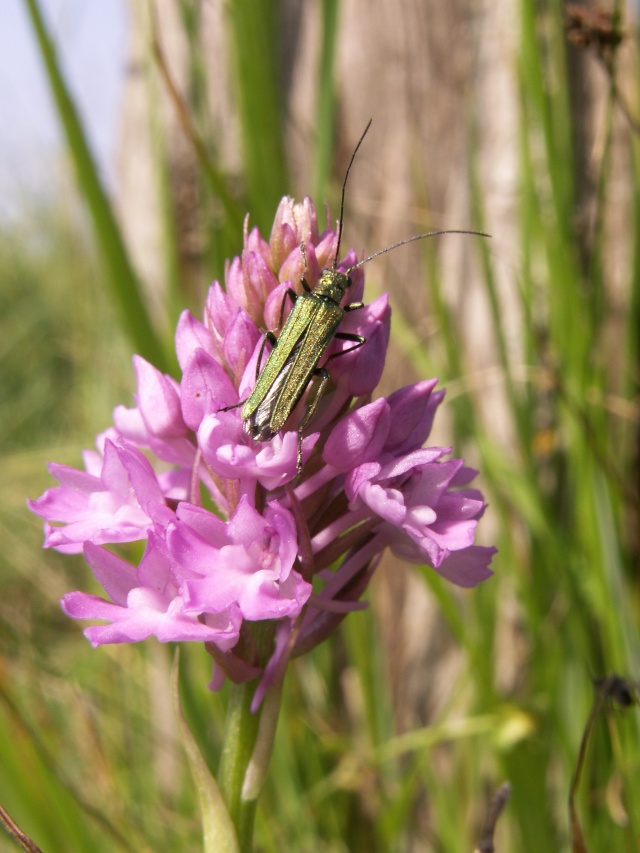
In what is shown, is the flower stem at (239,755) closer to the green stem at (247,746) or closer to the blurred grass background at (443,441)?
the green stem at (247,746)

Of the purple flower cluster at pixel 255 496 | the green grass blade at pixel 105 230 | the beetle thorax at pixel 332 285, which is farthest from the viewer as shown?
the green grass blade at pixel 105 230

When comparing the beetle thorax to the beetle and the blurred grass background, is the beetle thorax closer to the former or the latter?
the beetle

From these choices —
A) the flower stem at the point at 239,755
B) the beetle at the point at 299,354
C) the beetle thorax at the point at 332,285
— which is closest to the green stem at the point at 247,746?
the flower stem at the point at 239,755

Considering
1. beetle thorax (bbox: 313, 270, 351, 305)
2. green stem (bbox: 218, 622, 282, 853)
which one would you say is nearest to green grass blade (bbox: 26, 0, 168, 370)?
beetle thorax (bbox: 313, 270, 351, 305)

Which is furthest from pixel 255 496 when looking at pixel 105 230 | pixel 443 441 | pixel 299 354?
pixel 443 441

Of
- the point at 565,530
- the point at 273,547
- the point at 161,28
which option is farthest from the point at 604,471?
the point at 161,28

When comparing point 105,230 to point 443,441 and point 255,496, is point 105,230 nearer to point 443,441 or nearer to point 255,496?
point 255,496
